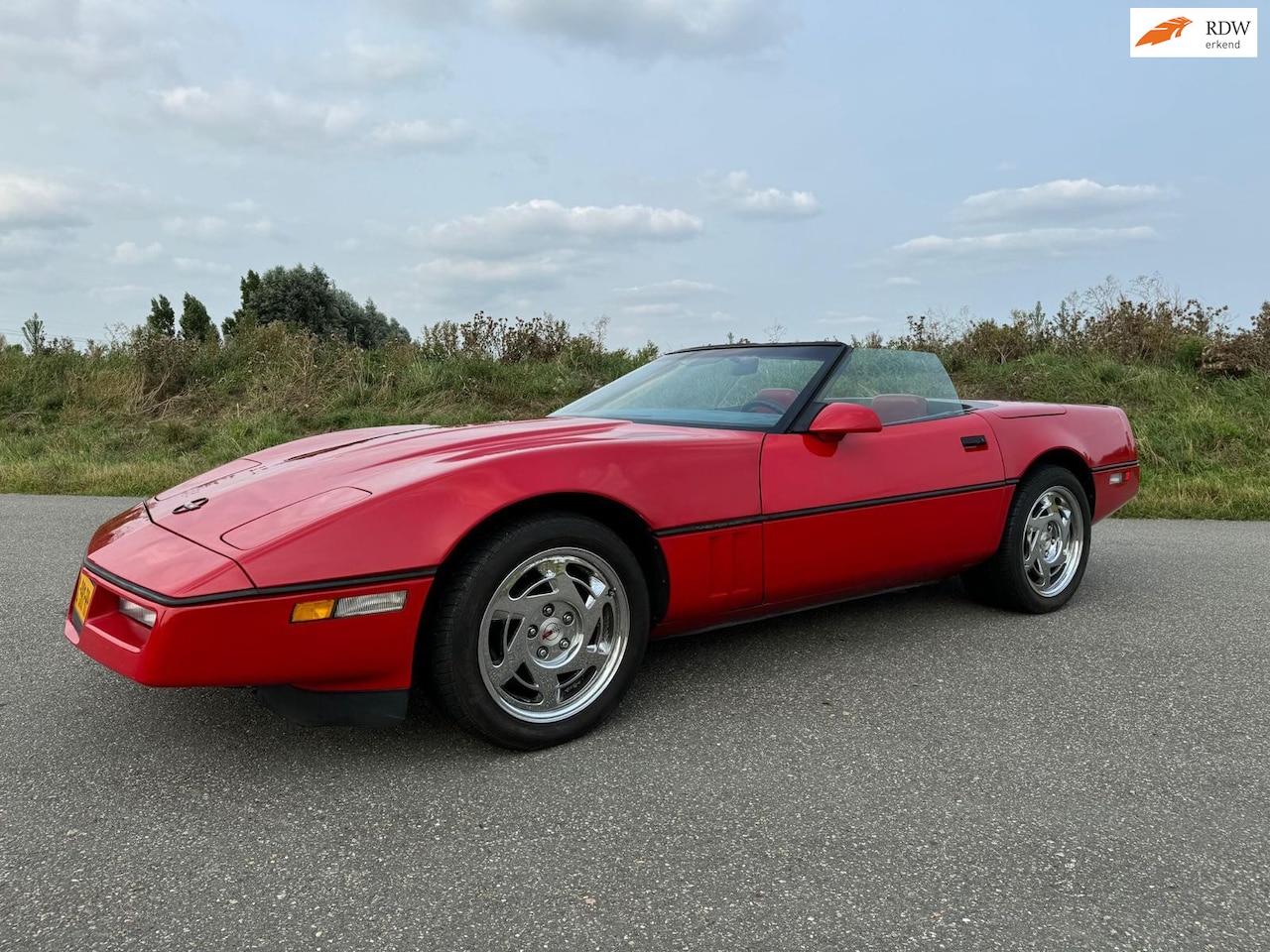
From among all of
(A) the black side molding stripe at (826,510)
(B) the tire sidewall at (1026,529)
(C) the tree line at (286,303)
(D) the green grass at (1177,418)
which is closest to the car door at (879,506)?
(A) the black side molding stripe at (826,510)

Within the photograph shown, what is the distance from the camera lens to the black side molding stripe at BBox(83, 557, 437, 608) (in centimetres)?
215

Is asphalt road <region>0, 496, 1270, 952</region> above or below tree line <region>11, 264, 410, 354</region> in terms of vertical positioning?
below

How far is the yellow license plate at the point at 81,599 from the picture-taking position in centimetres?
247

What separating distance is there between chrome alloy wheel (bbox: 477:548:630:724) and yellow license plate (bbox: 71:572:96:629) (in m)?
1.07

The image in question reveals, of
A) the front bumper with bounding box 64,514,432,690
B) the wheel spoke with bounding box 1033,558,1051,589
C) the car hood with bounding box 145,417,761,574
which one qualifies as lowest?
the wheel spoke with bounding box 1033,558,1051,589

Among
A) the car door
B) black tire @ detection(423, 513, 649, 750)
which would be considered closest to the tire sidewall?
the car door

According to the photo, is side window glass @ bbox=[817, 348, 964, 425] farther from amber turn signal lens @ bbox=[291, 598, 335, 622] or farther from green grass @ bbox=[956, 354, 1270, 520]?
green grass @ bbox=[956, 354, 1270, 520]

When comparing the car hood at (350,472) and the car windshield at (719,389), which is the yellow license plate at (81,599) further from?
the car windshield at (719,389)

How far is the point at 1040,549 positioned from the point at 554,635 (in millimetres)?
2416

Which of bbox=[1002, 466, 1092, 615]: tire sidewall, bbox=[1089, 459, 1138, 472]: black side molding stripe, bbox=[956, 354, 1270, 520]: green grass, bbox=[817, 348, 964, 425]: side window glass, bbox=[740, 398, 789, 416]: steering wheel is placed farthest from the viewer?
bbox=[956, 354, 1270, 520]: green grass

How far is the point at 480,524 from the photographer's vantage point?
242 centimetres

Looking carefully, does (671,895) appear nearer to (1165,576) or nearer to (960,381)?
(1165,576)

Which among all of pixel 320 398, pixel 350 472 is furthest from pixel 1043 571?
pixel 320 398

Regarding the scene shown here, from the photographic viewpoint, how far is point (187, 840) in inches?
80.2
